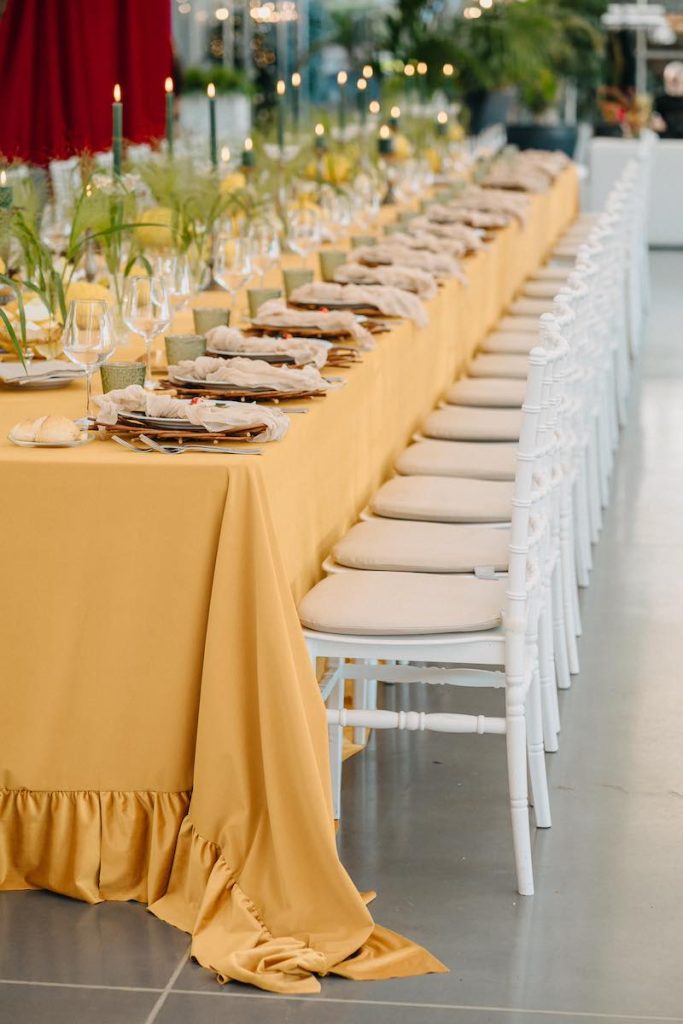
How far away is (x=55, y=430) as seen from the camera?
255cm

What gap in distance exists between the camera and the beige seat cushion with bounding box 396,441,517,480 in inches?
150

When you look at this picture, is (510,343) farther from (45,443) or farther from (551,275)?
(45,443)

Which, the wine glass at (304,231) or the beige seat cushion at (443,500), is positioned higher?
the wine glass at (304,231)

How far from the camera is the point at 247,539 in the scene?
2.47 meters

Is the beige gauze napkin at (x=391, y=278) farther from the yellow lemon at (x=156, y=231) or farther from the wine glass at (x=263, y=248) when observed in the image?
the yellow lemon at (x=156, y=231)

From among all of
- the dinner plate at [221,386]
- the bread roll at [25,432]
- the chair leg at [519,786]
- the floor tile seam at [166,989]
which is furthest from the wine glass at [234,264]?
the floor tile seam at [166,989]

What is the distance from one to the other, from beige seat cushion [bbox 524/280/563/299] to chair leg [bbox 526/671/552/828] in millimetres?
4390

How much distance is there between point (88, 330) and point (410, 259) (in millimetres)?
2127

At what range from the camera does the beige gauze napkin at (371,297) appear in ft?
12.8

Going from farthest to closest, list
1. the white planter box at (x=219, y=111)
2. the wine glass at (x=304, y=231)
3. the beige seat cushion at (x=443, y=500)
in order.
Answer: the white planter box at (x=219, y=111), the wine glass at (x=304, y=231), the beige seat cushion at (x=443, y=500)

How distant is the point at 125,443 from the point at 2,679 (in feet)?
1.39

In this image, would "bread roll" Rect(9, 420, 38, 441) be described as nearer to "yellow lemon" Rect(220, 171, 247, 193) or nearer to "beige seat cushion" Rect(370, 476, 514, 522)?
"beige seat cushion" Rect(370, 476, 514, 522)

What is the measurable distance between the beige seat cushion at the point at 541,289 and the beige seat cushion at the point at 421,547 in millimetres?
4080

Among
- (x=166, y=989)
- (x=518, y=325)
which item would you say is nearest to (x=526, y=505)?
(x=166, y=989)
